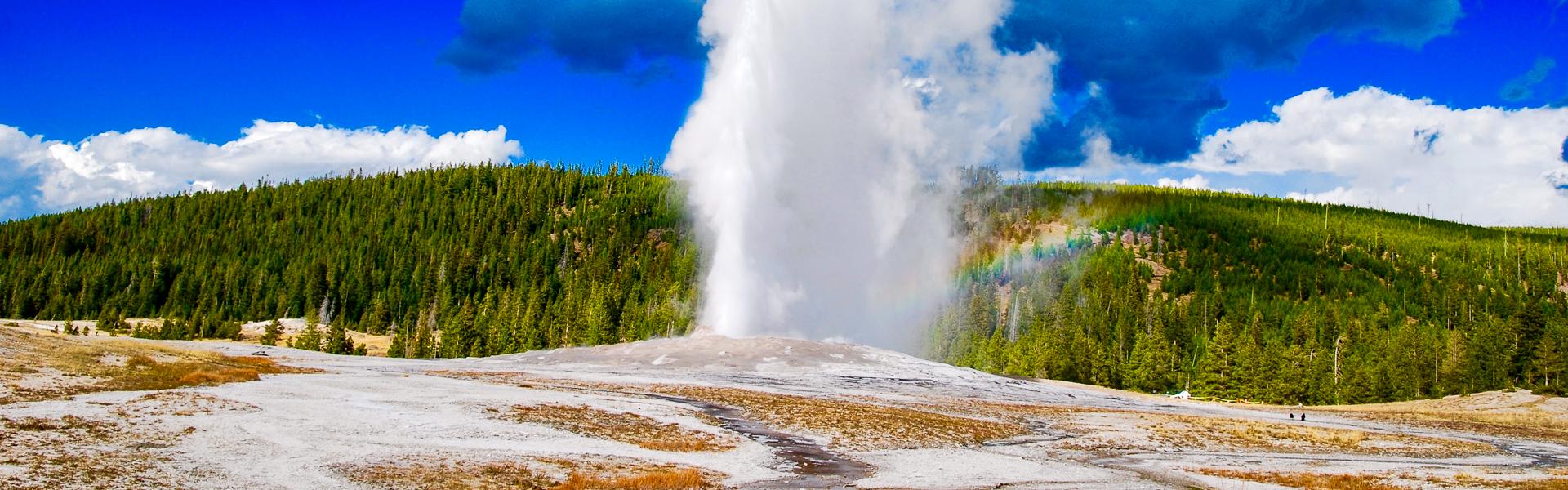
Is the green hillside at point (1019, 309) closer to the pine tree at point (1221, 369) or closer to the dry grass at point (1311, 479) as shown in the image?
the pine tree at point (1221, 369)

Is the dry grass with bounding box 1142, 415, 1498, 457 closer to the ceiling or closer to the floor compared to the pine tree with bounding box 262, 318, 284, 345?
closer to the ceiling

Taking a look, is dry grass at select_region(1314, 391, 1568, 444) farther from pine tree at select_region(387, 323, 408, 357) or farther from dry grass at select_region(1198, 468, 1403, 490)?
pine tree at select_region(387, 323, 408, 357)

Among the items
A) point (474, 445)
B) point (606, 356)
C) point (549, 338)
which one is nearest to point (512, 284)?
point (549, 338)

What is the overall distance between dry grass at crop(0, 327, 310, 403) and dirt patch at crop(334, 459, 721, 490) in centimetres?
1361

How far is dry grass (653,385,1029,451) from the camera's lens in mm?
33312

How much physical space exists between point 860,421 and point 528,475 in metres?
19.2

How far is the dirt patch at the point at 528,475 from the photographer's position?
19.6 metres

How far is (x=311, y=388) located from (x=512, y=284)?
146 metres

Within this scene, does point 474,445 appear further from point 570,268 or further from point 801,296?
point 570,268

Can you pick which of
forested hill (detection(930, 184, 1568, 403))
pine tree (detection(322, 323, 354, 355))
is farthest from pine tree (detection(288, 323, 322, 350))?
forested hill (detection(930, 184, 1568, 403))

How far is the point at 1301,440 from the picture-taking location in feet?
133

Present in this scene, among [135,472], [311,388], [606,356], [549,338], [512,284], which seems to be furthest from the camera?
[512,284]

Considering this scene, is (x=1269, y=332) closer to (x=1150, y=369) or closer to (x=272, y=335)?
(x=1150, y=369)

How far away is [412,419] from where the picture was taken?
2947cm
